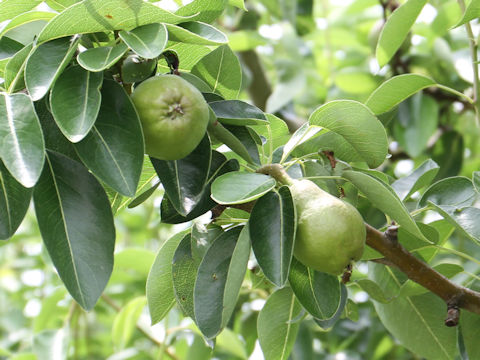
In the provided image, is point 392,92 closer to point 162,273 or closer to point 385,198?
point 385,198

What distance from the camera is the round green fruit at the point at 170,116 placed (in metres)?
0.85

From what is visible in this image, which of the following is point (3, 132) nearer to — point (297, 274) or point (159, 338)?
point (297, 274)

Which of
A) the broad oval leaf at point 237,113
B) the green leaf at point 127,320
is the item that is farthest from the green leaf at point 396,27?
the green leaf at point 127,320

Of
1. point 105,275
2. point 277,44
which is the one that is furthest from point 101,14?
point 277,44

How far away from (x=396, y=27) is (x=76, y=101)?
0.66m

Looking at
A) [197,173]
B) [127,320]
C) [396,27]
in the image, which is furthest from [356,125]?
[127,320]

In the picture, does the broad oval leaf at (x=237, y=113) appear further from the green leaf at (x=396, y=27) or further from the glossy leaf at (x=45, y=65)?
the green leaf at (x=396, y=27)

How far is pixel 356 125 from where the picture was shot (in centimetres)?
100

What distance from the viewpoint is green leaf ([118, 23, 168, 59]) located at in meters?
0.83

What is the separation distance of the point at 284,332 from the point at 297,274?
208 mm

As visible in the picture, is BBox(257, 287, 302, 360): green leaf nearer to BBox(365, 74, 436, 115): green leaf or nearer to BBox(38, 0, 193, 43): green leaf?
BBox(365, 74, 436, 115): green leaf

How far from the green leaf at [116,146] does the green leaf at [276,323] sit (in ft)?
1.50

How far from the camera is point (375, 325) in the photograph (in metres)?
2.09

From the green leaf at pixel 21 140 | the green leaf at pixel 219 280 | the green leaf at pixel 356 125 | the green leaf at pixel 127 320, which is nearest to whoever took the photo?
the green leaf at pixel 21 140
